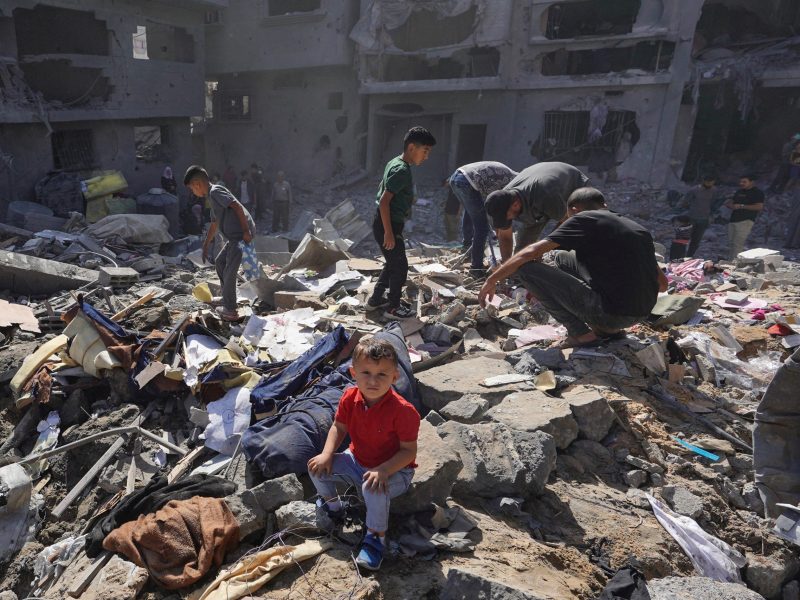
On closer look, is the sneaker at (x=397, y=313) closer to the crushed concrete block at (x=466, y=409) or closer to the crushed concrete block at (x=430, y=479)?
the crushed concrete block at (x=466, y=409)

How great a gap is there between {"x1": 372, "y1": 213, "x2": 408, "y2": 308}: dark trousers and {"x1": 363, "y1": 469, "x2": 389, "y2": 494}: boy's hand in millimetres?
3034

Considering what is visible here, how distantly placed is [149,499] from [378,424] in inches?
57.3

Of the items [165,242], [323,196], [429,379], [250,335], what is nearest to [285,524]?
[429,379]

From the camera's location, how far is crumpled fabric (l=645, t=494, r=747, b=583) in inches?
102

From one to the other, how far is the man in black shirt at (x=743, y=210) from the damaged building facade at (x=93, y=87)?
14.6 metres

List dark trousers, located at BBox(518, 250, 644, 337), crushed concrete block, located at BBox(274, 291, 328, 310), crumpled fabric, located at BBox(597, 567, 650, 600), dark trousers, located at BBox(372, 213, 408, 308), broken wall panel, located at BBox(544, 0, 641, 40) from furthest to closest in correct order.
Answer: broken wall panel, located at BBox(544, 0, 641, 40), crushed concrete block, located at BBox(274, 291, 328, 310), dark trousers, located at BBox(372, 213, 408, 308), dark trousers, located at BBox(518, 250, 644, 337), crumpled fabric, located at BBox(597, 567, 650, 600)

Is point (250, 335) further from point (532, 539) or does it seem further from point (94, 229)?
point (94, 229)

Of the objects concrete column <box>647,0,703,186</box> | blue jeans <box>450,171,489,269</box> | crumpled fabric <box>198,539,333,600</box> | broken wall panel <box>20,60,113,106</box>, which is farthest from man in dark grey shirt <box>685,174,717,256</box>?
broken wall panel <box>20,60,113,106</box>

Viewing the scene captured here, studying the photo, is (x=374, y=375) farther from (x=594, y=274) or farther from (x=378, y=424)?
(x=594, y=274)

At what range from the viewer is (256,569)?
2.28 meters

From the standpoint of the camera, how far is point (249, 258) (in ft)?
18.9

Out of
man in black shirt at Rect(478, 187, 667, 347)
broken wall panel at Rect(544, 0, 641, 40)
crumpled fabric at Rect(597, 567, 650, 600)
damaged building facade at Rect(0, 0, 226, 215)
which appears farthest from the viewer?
broken wall panel at Rect(544, 0, 641, 40)

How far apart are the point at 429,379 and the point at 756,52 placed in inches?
632

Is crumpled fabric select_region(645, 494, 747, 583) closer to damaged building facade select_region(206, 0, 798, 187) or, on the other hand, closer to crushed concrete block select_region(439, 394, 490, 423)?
crushed concrete block select_region(439, 394, 490, 423)
